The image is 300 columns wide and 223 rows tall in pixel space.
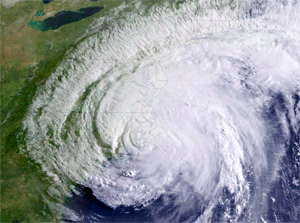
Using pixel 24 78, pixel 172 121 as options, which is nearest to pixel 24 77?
pixel 24 78

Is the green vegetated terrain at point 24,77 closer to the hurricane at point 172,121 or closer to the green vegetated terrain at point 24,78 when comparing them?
the green vegetated terrain at point 24,78

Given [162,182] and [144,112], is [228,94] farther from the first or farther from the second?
[162,182]

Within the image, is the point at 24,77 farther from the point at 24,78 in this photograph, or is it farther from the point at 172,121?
the point at 172,121

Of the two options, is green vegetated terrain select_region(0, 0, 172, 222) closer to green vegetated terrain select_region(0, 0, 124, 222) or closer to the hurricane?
green vegetated terrain select_region(0, 0, 124, 222)

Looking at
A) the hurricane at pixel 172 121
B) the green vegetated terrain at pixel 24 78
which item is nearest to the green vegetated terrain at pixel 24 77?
the green vegetated terrain at pixel 24 78

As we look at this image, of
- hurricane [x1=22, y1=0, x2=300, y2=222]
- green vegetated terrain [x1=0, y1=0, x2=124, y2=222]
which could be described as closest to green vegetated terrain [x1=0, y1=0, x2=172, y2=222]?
green vegetated terrain [x1=0, y1=0, x2=124, y2=222]
